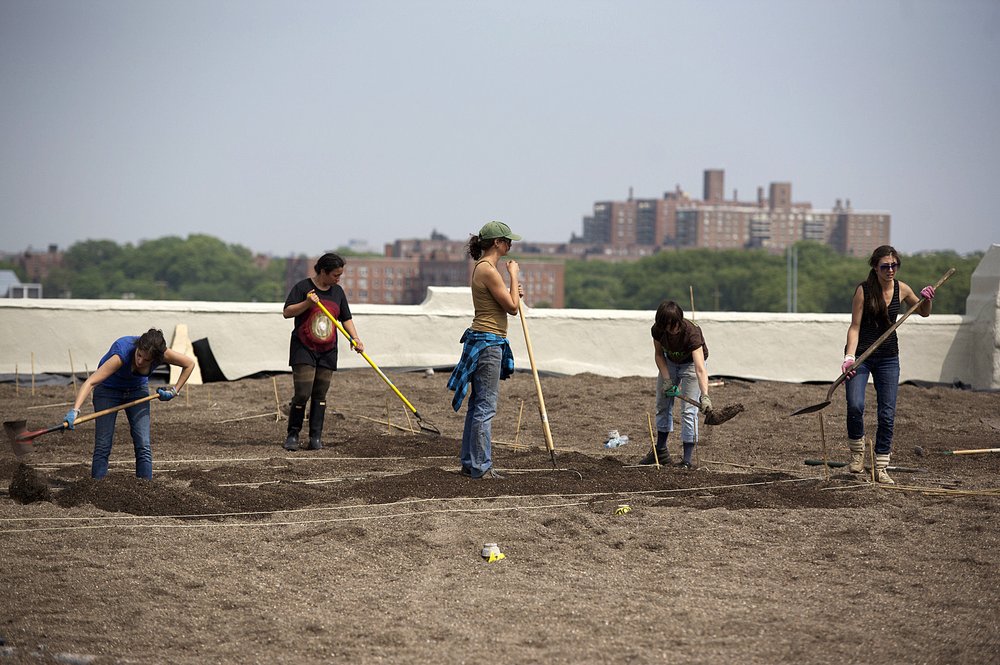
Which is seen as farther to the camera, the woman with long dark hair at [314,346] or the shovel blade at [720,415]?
the woman with long dark hair at [314,346]

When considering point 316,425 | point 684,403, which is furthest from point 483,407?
point 316,425

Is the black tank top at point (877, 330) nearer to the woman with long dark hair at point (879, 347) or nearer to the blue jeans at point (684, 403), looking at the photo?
the woman with long dark hair at point (879, 347)

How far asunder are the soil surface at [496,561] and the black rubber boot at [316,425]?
10.7 inches

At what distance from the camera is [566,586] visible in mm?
5988

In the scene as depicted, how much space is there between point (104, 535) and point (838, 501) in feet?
15.2

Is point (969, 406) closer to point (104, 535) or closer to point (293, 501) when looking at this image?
point (293, 501)

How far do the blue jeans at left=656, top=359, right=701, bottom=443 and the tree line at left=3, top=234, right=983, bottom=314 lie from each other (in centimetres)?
9334

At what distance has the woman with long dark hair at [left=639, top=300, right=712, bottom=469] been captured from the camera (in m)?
8.54

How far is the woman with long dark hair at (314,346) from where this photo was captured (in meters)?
9.86

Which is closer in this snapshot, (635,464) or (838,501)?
(838,501)

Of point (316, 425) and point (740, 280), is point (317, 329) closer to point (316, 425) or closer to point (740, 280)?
point (316, 425)

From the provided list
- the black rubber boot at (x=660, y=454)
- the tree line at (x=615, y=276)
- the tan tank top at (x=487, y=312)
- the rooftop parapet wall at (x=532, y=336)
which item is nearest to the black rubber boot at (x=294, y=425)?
the tan tank top at (x=487, y=312)

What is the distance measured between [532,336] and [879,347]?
924 cm

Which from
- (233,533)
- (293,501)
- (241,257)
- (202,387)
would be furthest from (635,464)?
(241,257)
